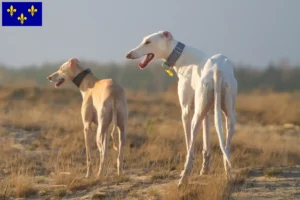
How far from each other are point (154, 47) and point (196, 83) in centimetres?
106

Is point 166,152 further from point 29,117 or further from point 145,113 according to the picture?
point 145,113

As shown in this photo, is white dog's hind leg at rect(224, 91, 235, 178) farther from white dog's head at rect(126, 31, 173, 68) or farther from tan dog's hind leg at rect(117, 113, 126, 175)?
tan dog's hind leg at rect(117, 113, 126, 175)

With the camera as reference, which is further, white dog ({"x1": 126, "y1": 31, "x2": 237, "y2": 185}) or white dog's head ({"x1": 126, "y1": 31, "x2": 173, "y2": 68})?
white dog's head ({"x1": 126, "y1": 31, "x2": 173, "y2": 68})

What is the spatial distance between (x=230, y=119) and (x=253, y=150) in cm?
756

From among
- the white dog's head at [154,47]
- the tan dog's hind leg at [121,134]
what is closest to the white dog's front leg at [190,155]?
the white dog's head at [154,47]

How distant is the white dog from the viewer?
885 centimetres

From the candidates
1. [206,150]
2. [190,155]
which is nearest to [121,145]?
[206,150]

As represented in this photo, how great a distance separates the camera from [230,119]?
356 inches

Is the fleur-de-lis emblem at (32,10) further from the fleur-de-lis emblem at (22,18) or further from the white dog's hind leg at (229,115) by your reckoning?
the white dog's hind leg at (229,115)

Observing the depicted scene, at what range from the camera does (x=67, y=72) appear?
12852 mm

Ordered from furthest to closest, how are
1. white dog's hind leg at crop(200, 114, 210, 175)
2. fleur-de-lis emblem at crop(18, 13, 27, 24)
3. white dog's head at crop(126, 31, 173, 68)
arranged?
fleur-de-lis emblem at crop(18, 13, 27, 24) < white dog's head at crop(126, 31, 173, 68) < white dog's hind leg at crop(200, 114, 210, 175)

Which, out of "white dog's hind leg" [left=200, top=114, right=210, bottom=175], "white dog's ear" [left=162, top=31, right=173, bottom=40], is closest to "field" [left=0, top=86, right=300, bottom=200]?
"white dog's hind leg" [left=200, top=114, right=210, bottom=175]

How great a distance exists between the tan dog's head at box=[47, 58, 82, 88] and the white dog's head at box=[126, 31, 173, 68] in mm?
2501

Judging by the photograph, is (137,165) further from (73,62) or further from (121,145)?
(73,62)
